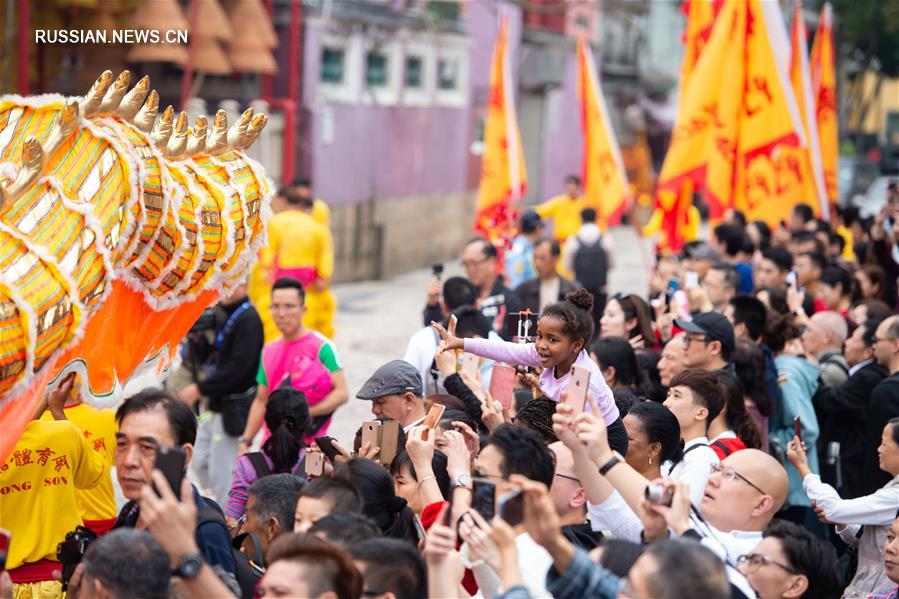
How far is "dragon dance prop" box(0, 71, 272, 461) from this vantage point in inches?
177

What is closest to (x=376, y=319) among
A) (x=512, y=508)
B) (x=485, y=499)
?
(x=485, y=499)

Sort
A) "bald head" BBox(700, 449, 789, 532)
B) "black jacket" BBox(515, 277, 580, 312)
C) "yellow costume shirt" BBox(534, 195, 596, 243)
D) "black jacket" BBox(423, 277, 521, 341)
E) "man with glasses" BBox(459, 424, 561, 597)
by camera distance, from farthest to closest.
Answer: "yellow costume shirt" BBox(534, 195, 596, 243)
"black jacket" BBox(515, 277, 580, 312)
"black jacket" BBox(423, 277, 521, 341)
"bald head" BBox(700, 449, 789, 532)
"man with glasses" BBox(459, 424, 561, 597)

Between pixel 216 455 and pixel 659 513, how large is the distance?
459 cm

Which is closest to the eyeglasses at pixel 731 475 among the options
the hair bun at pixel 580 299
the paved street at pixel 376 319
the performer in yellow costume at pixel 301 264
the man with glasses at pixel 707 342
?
the hair bun at pixel 580 299

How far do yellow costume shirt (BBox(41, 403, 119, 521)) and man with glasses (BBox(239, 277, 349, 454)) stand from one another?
1490 millimetres

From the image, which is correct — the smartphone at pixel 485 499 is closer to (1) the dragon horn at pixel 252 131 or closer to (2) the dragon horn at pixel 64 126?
(2) the dragon horn at pixel 64 126

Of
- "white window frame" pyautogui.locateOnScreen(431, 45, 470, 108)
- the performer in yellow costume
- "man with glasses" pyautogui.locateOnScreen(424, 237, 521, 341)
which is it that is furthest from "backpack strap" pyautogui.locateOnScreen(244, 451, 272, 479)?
"white window frame" pyautogui.locateOnScreen(431, 45, 470, 108)

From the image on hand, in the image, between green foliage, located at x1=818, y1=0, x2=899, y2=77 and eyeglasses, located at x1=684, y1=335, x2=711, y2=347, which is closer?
eyeglasses, located at x1=684, y1=335, x2=711, y2=347

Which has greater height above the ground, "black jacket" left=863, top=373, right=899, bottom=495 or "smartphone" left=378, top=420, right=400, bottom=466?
"smartphone" left=378, top=420, right=400, bottom=466

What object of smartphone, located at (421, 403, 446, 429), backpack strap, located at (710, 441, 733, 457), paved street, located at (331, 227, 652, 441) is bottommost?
paved street, located at (331, 227, 652, 441)

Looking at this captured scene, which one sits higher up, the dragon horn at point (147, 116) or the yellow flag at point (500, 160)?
the dragon horn at point (147, 116)

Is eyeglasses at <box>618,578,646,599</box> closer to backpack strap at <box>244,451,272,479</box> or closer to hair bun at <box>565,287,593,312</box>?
hair bun at <box>565,287,593,312</box>

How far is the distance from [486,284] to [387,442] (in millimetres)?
4148

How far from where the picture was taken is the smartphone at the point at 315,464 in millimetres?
5125
